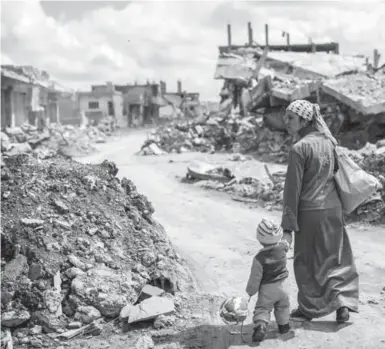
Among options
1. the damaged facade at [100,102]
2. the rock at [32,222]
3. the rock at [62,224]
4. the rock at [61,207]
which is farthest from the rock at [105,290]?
the damaged facade at [100,102]

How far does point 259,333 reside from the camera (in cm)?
372

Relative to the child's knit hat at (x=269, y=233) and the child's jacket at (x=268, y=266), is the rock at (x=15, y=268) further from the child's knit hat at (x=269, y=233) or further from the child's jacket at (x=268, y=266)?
the child's knit hat at (x=269, y=233)

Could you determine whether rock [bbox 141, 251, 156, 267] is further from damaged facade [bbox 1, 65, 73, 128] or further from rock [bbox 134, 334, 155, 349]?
damaged facade [bbox 1, 65, 73, 128]

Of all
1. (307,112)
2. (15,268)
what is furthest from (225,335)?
(15,268)

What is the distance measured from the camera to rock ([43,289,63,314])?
170 inches

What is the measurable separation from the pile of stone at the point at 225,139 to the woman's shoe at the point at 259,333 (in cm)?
1393

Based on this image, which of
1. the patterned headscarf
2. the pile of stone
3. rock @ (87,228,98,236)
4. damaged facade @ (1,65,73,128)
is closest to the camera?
the patterned headscarf

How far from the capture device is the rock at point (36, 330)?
416cm

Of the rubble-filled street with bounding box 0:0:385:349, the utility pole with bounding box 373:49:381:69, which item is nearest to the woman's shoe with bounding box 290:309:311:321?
the rubble-filled street with bounding box 0:0:385:349

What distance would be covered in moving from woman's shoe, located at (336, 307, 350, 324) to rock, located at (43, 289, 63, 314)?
2299mm

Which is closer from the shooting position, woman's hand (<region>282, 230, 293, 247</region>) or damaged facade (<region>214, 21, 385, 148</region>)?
woman's hand (<region>282, 230, 293, 247</region>)

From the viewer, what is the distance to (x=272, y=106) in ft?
62.2

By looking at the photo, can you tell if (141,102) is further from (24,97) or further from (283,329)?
(283,329)

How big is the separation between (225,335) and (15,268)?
1941 millimetres
